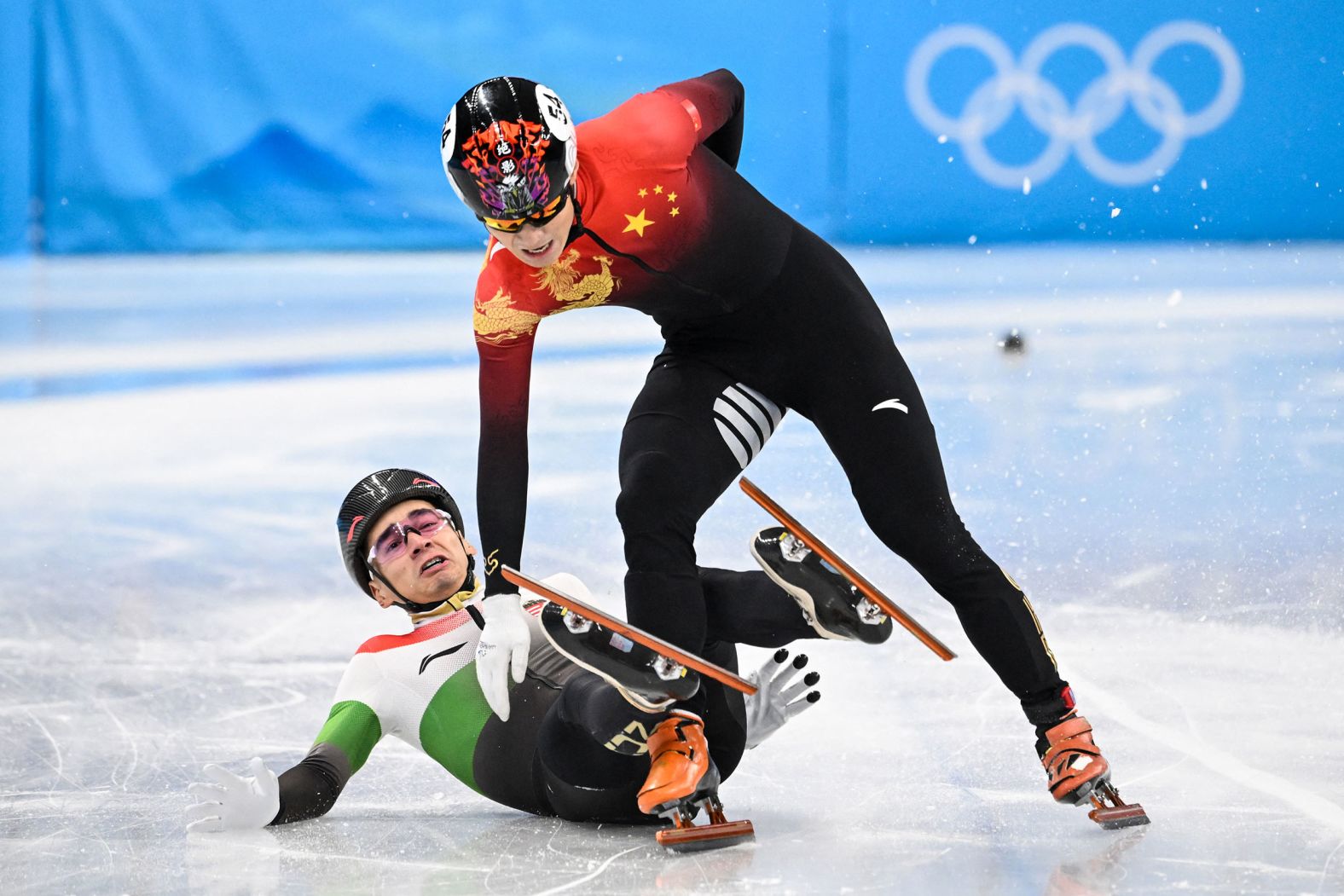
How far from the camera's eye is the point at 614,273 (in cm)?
299

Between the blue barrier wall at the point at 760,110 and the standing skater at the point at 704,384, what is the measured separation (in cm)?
473

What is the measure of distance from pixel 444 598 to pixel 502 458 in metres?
0.47

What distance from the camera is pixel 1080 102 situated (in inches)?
299

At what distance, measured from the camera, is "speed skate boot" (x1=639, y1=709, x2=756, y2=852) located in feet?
9.30

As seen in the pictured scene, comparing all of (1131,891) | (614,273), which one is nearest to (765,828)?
(1131,891)

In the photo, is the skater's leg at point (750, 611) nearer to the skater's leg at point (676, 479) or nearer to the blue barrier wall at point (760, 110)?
the skater's leg at point (676, 479)

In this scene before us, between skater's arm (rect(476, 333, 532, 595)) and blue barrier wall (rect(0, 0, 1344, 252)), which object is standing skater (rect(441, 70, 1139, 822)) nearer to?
skater's arm (rect(476, 333, 532, 595))

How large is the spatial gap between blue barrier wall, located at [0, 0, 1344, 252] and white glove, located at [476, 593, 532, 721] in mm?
4979

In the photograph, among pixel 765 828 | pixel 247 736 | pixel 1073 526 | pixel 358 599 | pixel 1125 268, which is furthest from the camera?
pixel 1125 268

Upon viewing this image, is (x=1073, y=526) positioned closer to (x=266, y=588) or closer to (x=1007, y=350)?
(x=1007, y=350)

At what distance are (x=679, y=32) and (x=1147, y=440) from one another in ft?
10.9

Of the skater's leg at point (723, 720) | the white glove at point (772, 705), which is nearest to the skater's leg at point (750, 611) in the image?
the skater's leg at point (723, 720)

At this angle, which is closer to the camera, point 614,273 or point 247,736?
point 614,273

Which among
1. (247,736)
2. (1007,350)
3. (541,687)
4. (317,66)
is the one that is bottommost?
(247,736)
